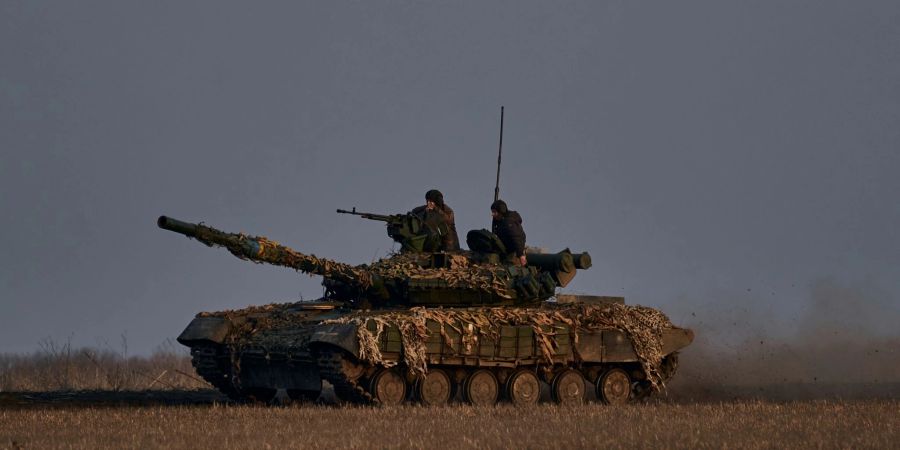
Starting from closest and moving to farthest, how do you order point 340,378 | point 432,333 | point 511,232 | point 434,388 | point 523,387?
point 340,378 < point 432,333 < point 434,388 < point 523,387 < point 511,232

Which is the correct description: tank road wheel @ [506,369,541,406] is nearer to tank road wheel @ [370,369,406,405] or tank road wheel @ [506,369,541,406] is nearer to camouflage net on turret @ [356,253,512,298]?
camouflage net on turret @ [356,253,512,298]

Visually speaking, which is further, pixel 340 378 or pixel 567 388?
pixel 567 388

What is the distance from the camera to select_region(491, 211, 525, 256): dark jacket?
1094 inches

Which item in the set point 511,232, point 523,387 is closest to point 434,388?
point 523,387

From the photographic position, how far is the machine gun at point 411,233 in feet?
89.6

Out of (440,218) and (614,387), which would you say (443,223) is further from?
(614,387)

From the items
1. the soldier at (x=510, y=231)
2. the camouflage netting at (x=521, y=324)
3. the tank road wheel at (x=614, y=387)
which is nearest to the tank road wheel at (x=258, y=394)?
the camouflage netting at (x=521, y=324)

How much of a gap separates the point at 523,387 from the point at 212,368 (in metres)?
5.36

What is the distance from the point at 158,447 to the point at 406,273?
8.86 meters

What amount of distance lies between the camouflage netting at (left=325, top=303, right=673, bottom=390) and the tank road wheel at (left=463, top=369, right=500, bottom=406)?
866mm

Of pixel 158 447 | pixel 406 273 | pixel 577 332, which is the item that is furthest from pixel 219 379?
pixel 158 447

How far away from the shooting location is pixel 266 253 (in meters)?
25.0

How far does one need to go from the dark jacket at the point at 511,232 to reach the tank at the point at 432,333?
0.84 ft

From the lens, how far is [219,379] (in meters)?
27.3
